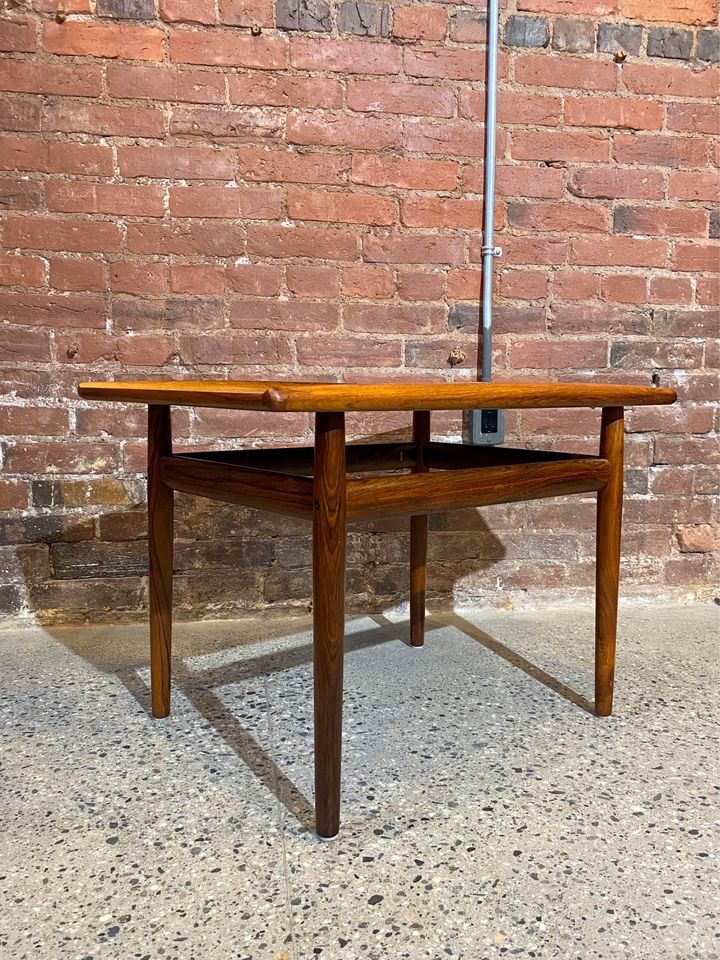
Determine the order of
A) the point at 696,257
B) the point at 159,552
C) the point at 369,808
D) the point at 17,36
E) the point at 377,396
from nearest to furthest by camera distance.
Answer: the point at 377,396
the point at 369,808
the point at 159,552
the point at 17,36
the point at 696,257

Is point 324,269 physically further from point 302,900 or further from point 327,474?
point 302,900

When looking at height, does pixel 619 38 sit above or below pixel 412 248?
above

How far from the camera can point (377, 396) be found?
0.97 m

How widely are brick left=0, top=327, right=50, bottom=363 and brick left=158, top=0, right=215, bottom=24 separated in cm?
82

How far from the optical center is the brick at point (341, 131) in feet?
6.10

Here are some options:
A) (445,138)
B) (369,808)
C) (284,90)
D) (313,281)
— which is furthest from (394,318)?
(369,808)

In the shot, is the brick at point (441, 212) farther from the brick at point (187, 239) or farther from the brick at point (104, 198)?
the brick at point (104, 198)

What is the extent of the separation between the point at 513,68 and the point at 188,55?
2.70 ft

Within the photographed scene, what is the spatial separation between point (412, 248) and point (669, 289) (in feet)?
2.42

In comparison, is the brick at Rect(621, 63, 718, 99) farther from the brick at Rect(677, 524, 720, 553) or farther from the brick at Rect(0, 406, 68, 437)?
the brick at Rect(0, 406, 68, 437)

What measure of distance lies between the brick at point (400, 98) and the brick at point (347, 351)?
58 cm

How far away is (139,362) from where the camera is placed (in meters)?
1.87

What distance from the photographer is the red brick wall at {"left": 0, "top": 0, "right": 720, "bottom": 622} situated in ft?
5.92

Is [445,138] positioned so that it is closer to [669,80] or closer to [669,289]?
[669,80]
